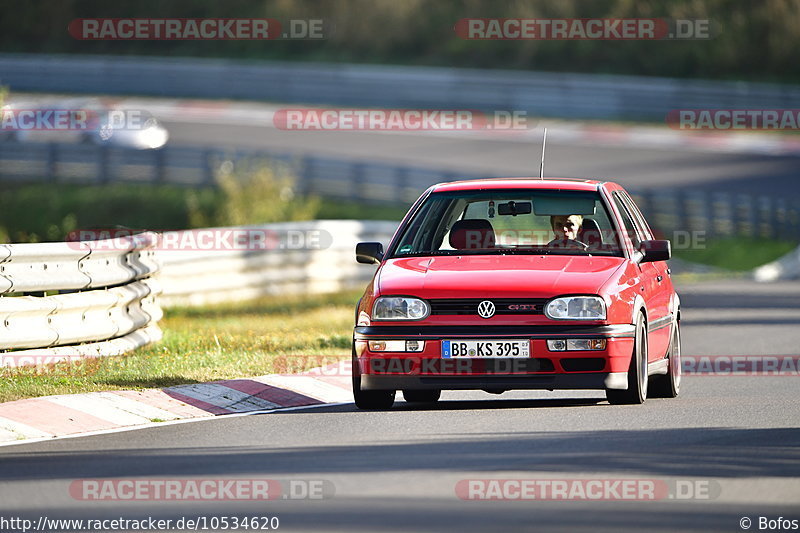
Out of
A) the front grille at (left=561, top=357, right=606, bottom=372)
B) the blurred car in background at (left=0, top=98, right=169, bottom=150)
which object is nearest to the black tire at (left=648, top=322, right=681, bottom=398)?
the front grille at (left=561, top=357, right=606, bottom=372)

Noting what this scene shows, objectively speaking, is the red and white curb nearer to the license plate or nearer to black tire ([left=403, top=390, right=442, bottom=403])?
black tire ([left=403, top=390, right=442, bottom=403])

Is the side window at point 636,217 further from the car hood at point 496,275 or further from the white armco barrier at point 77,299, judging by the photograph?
the white armco barrier at point 77,299

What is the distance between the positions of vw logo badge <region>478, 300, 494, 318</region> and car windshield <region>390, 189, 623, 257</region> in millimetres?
1024

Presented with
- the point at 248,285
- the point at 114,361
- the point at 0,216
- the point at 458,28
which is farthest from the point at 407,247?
the point at 458,28

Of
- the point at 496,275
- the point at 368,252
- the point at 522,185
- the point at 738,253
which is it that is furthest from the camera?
the point at 738,253

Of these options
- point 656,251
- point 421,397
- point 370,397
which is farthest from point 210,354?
point 656,251

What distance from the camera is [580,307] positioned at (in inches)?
447

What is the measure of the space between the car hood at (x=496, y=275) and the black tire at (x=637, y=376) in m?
0.46

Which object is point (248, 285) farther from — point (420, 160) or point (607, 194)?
point (420, 160)

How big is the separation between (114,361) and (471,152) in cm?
3228

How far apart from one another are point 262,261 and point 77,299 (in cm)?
1043

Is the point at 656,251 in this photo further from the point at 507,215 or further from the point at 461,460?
the point at 461,460

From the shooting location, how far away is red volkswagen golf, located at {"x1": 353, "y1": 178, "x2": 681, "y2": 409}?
36.9 feet

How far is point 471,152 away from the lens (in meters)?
45.6
